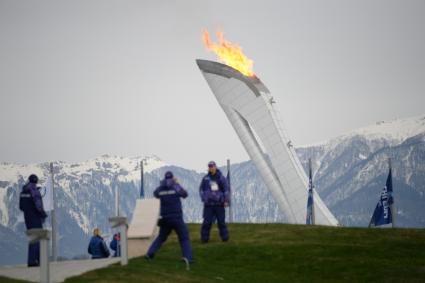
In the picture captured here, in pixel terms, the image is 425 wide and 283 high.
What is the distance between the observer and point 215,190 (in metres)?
32.5

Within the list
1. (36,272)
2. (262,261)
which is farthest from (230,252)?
(36,272)

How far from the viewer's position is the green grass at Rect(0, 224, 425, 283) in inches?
1041

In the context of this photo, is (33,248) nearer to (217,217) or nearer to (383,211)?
(217,217)

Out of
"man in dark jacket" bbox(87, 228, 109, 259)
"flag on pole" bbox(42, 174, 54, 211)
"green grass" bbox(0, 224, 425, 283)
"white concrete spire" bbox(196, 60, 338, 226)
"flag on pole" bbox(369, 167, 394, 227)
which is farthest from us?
"white concrete spire" bbox(196, 60, 338, 226)

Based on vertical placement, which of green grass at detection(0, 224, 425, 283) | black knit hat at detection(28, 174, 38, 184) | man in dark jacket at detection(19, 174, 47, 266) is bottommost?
green grass at detection(0, 224, 425, 283)

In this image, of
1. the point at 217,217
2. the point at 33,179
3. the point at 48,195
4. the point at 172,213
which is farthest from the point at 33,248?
the point at 48,195

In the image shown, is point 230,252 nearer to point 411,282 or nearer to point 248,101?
point 411,282

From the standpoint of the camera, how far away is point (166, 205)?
93.2 ft

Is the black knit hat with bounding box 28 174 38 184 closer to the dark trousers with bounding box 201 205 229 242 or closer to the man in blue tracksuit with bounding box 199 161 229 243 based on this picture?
the man in blue tracksuit with bounding box 199 161 229 243

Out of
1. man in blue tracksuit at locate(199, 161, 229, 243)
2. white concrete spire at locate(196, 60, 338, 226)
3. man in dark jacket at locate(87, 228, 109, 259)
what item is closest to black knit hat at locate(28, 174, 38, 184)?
man in dark jacket at locate(87, 228, 109, 259)

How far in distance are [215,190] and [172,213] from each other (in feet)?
14.6

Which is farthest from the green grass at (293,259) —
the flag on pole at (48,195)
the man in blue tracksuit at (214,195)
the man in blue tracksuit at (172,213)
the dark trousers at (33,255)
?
the flag on pole at (48,195)

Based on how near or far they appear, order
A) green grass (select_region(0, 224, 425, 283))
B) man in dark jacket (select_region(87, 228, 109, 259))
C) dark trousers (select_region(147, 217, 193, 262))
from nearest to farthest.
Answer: green grass (select_region(0, 224, 425, 283))
dark trousers (select_region(147, 217, 193, 262))
man in dark jacket (select_region(87, 228, 109, 259))

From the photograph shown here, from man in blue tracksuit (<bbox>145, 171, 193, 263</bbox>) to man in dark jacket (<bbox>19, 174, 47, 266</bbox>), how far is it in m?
5.02
